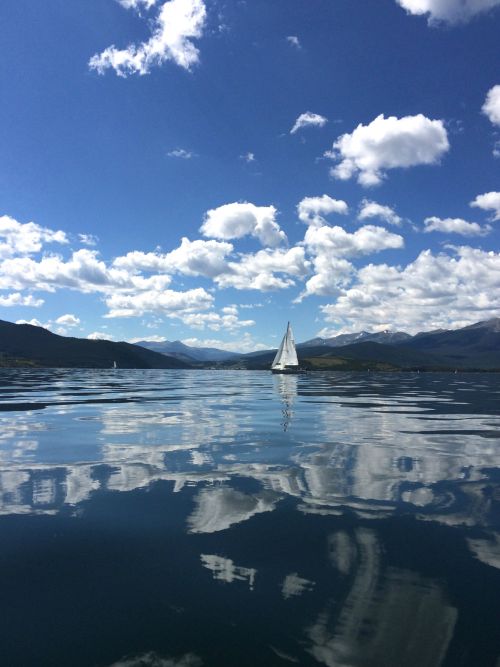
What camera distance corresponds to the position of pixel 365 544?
12.2 metres

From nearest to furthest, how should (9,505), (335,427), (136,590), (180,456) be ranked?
(136,590) < (9,505) < (180,456) < (335,427)

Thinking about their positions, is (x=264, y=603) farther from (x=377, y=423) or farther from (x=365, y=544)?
(x=377, y=423)

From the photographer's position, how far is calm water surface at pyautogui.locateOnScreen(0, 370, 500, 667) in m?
7.73

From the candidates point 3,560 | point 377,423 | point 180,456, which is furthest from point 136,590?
point 377,423

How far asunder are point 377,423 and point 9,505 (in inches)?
1219

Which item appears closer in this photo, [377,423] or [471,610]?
[471,610]

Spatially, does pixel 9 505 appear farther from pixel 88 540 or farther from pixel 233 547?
pixel 233 547

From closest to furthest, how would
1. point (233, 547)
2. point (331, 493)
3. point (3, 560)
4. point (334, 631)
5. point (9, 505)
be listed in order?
point (334, 631) → point (3, 560) → point (233, 547) → point (9, 505) → point (331, 493)

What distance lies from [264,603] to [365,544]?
445 cm

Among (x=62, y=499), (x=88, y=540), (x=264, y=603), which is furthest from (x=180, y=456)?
(x=264, y=603)

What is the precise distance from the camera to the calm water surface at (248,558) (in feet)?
25.3

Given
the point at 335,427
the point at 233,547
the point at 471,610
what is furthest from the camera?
the point at 335,427

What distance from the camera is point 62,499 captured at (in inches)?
635

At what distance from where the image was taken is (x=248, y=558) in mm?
11211
